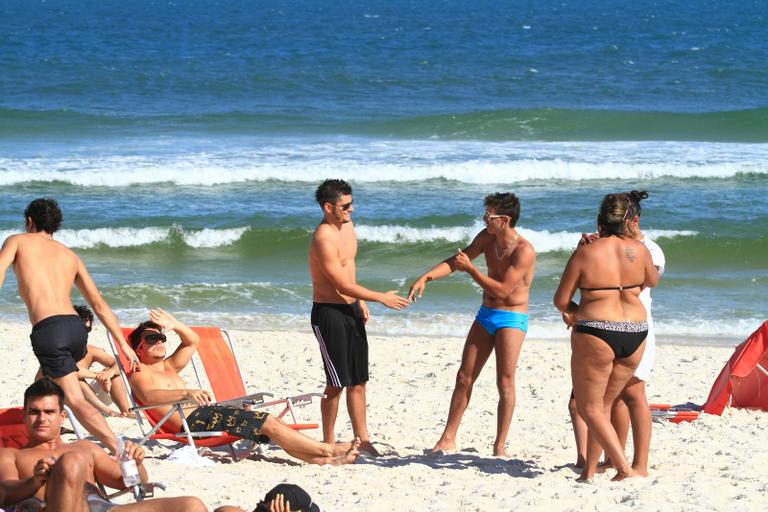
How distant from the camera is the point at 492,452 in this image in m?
6.98

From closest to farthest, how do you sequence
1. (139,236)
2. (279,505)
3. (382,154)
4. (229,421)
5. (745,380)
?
(279,505) → (229,421) → (745,380) → (139,236) → (382,154)

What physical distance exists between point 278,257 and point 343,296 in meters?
8.54

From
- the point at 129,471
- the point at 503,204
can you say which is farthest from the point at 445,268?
the point at 129,471

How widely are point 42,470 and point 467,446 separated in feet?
10.7

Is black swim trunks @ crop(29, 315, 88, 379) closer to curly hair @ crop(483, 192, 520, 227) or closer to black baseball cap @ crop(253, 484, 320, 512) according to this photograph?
black baseball cap @ crop(253, 484, 320, 512)

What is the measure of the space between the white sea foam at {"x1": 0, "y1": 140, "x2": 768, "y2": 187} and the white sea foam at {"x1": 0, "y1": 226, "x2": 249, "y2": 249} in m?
3.75

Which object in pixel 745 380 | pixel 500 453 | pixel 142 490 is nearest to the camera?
pixel 142 490

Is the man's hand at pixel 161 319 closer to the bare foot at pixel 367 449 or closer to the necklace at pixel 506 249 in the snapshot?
the bare foot at pixel 367 449

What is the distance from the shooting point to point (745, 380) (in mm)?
7832

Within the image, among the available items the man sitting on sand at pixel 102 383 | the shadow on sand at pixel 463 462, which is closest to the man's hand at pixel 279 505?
the shadow on sand at pixel 463 462

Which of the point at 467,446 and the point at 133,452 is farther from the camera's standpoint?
the point at 467,446

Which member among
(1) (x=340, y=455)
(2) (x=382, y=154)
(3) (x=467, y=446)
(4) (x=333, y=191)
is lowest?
(3) (x=467, y=446)

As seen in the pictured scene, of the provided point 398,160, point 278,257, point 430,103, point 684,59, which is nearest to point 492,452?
point 278,257

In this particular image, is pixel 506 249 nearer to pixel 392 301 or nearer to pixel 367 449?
pixel 392 301
